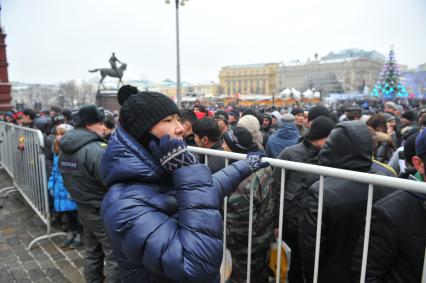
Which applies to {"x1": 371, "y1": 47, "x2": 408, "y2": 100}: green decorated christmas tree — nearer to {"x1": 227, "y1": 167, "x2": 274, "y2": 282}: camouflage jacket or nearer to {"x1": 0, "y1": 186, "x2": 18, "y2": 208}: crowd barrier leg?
{"x1": 0, "y1": 186, "x2": 18, "y2": 208}: crowd barrier leg

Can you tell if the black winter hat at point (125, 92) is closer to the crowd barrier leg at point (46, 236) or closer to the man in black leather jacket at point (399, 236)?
the man in black leather jacket at point (399, 236)

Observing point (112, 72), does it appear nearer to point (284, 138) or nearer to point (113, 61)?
point (113, 61)

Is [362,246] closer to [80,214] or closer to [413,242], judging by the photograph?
[413,242]

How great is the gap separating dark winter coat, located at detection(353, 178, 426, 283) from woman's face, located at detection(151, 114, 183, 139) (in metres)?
1.05

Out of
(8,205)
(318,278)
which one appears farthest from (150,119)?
(8,205)

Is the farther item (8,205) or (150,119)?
(8,205)

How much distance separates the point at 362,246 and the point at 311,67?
123m

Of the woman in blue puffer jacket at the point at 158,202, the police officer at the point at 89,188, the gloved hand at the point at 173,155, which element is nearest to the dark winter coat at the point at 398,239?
the woman in blue puffer jacket at the point at 158,202

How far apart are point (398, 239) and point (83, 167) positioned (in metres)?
2.67

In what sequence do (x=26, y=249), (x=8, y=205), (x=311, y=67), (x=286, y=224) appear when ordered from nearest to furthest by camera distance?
(x=286, y=224), (x=26, y=249), (x=8, y=205), (x=311, y=67)

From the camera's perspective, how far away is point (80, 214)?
10.2 feet

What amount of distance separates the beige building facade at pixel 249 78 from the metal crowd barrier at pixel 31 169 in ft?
374

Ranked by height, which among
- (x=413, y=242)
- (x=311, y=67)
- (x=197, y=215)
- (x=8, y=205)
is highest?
(x=311, y=67)

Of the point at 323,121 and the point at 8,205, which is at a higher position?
the point at 323,121
